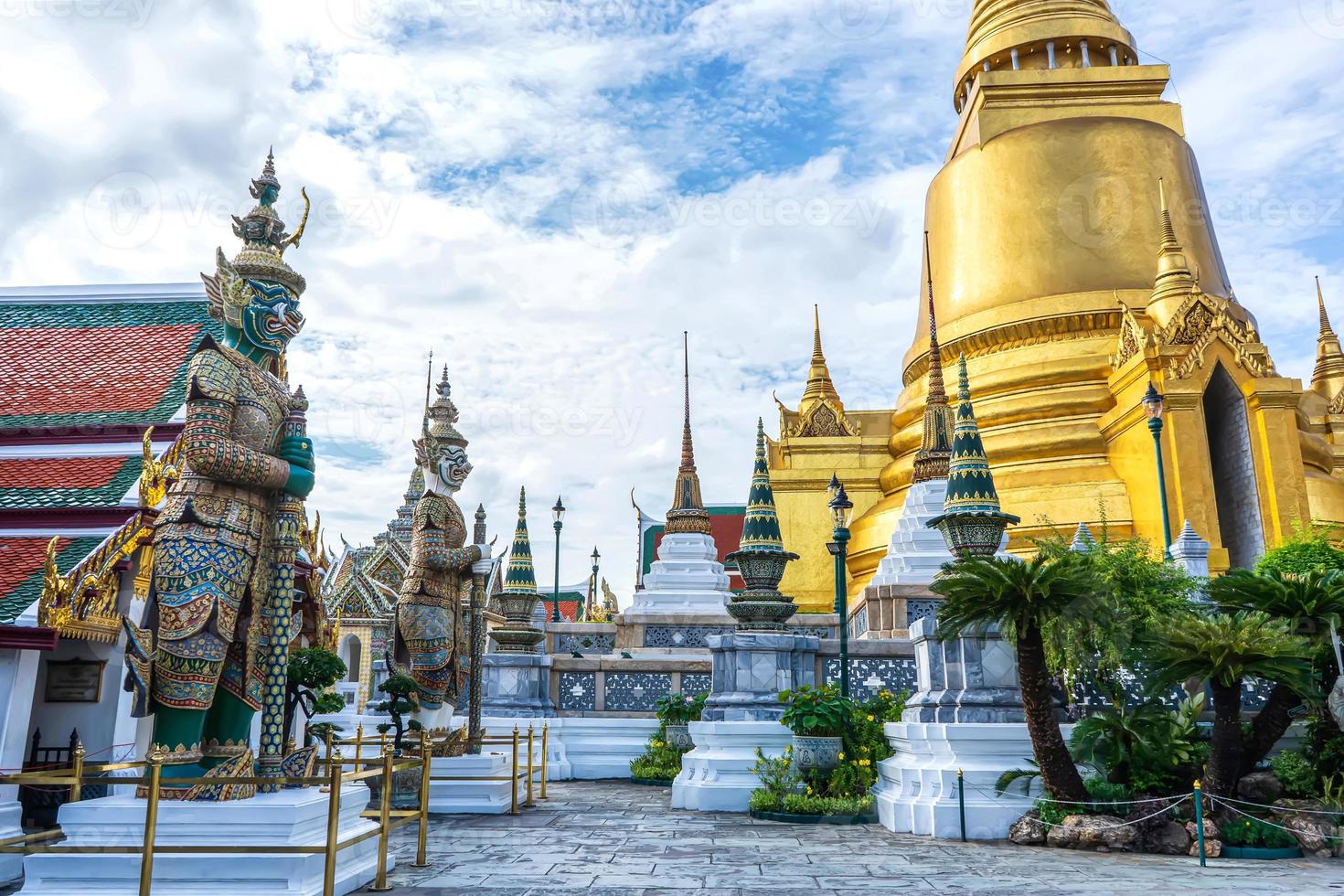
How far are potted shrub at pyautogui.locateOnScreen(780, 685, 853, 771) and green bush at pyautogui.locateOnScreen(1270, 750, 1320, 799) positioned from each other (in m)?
4.06

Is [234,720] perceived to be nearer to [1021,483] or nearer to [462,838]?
[462,838]

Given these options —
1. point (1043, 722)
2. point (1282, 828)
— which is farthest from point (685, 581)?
point (1282, 828)

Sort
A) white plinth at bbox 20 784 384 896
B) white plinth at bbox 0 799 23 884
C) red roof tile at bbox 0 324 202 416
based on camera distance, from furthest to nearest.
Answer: red roof tile at bbox 0 324 202 416 < white plinth at bbox 0 799 23 884 < white plinth at bbox 20 784 384 896

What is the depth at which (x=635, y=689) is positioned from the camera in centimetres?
1520

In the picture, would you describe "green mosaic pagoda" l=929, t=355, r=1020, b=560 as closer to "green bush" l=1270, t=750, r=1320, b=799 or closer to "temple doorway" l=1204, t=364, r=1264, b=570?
"green bush" l=1270, t=750, r=1320, b=799

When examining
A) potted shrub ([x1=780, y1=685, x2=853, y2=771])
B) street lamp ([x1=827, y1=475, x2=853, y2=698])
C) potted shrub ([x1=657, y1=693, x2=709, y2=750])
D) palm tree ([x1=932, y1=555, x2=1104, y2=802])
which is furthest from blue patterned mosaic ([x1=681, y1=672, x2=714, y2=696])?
palm tree ([x1=932, y1=555, x2=1104, y2=802])

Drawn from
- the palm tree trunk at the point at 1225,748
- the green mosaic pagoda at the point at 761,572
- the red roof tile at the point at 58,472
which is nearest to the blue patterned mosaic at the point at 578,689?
the green mosaic pagoda at the point at 761,572

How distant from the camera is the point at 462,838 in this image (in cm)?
878

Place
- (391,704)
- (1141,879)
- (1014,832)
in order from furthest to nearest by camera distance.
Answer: (391,704)
(1014,832)
(1141,879)

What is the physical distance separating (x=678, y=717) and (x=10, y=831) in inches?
336

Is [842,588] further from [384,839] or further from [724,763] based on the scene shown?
[384,839]

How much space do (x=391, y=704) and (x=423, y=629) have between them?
0.92 m

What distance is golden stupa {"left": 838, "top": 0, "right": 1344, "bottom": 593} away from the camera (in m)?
19.7

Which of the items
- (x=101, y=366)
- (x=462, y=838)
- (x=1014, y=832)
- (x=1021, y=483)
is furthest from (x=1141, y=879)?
(x=1021, y=483)
